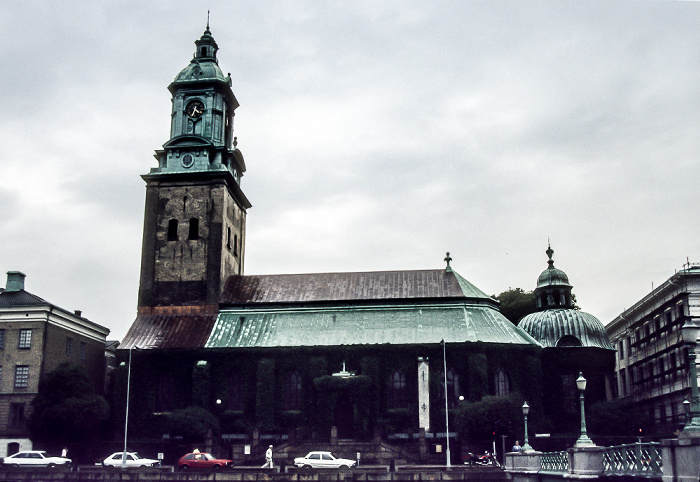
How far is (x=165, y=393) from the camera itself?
2397 inches

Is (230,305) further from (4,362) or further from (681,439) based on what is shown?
(681,439)

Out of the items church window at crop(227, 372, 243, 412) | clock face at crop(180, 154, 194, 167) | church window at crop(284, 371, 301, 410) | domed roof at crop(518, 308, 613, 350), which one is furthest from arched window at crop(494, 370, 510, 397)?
clock face at crop(180, 154, 194, 167)

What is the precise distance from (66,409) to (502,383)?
3235cm

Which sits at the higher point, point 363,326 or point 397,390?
point 363,326

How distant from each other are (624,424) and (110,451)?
38286mm

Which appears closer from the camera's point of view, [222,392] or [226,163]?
[222,392]

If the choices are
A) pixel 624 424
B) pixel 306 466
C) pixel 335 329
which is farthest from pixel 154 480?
pixel 624 424

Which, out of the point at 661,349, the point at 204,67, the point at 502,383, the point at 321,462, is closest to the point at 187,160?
the point at 204,67

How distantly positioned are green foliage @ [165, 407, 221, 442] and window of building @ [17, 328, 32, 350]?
12.3m

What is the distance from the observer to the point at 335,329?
6172 cm

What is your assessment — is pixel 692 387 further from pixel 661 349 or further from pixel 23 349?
pixel 23 349

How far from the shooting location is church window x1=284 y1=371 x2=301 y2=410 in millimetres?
59500

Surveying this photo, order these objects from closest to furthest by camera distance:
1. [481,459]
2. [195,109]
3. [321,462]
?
1. [321,462]
2. [481,459]
3. [195,109]

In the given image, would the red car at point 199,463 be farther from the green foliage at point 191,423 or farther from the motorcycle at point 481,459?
the motorcycle at point 481,459
